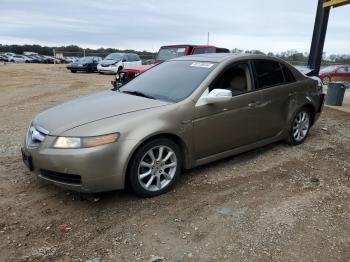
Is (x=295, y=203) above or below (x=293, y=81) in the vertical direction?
below

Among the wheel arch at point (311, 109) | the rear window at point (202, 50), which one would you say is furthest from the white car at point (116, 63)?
the wheel arch at point (311, 109)

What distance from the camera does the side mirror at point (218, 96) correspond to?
4340 millimetres

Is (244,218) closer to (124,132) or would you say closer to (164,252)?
(164,252)

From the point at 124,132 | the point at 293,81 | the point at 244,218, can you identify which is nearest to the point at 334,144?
the point at 293,81

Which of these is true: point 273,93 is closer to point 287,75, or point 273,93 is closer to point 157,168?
point 287,75

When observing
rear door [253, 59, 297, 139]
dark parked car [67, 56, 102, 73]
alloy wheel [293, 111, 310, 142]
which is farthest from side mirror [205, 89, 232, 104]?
dark parked car [67, 56, 102, 73]

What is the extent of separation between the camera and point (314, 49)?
12.4m

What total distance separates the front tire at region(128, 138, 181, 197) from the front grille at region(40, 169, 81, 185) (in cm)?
53

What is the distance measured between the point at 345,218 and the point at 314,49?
990 centimetres

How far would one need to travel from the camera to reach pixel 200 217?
369cm

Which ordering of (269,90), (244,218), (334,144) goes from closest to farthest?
1. (244,218)
2. (269,90)
3. (334,144)

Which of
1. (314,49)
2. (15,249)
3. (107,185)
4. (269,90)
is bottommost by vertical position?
(15,249)

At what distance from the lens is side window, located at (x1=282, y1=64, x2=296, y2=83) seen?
18.7 feet

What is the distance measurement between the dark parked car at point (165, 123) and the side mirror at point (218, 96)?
1 cm
